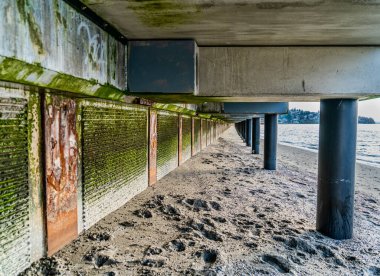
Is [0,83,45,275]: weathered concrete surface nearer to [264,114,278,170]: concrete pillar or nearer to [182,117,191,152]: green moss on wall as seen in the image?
[264,114,278,170]: concrete pillar

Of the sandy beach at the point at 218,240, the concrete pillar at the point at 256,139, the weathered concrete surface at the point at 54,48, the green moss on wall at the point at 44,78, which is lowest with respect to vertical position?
the sandy beach at the point at 218,240

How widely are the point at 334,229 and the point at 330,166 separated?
1.09 meters

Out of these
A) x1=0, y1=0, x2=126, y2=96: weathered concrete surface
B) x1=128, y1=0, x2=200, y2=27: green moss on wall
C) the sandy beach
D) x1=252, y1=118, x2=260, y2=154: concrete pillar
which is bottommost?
the sandy beach

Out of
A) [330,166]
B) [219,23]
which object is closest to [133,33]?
[219,23]

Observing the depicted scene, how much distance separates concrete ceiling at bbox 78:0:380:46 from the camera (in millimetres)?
3111

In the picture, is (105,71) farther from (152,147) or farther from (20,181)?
(152,147)

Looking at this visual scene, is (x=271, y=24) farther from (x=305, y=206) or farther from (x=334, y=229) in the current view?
(x=305, y=206)

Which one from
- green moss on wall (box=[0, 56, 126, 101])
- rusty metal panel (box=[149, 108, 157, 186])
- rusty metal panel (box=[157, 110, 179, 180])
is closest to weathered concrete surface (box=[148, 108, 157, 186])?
rusty metal panel (box=[149, 108, 157, 186])

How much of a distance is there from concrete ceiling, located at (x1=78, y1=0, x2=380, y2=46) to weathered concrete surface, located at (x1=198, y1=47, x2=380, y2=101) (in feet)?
0.69

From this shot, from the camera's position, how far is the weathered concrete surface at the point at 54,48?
246 cm

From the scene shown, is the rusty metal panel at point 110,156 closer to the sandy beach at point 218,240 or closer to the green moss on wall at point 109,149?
the green moss on wall at point 109,149

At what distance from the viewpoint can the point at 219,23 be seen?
148 inches

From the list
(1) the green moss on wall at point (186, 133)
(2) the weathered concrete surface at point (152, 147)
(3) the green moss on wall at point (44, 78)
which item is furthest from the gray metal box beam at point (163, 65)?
(1) the green moss on wall at point (186, 133)

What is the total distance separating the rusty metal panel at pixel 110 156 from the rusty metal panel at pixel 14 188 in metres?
1.43
